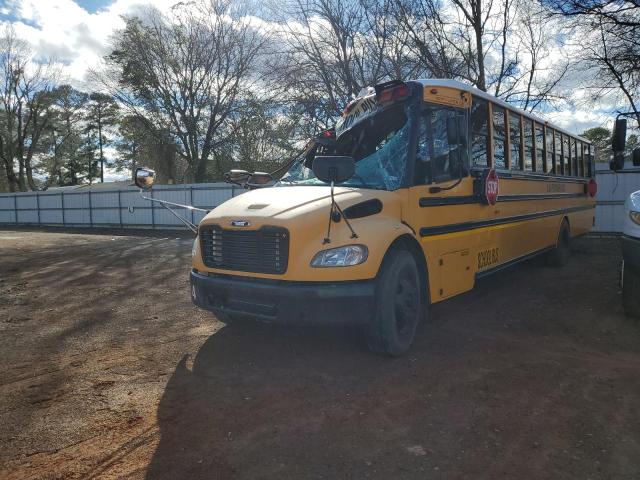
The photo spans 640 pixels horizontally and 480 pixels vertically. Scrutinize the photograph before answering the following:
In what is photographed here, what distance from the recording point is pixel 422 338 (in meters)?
5.07

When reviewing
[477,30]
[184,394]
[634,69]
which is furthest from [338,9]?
[184,394]

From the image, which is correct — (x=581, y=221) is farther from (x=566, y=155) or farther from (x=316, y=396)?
(x=316, y=396)

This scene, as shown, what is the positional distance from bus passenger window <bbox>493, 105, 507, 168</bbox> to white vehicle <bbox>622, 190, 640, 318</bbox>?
157 cm

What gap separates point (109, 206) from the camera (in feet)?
77.5

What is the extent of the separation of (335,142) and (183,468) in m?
3.81

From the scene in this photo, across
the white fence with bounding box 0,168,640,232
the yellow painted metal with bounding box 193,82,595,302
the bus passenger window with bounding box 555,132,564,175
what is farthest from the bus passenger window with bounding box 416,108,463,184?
the white fence with bounding box 0,168,640,232

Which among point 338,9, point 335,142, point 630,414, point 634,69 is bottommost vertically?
point 630,414

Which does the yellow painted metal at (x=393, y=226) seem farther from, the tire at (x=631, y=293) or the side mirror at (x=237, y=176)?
the tire at (x=631, y=293)

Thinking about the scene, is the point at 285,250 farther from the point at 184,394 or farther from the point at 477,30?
the point at 477,30

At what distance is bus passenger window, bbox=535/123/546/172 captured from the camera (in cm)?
770

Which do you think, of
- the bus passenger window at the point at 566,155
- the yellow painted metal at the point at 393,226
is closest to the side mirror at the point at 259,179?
the yellow painted metal at the point at 393,226

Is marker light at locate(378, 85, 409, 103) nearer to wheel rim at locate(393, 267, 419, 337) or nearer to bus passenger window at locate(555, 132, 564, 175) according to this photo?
wheel rim at locate(393, 267, 419, 337)

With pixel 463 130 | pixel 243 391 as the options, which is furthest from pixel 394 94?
pixel 243 391

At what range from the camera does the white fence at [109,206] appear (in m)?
19.8
